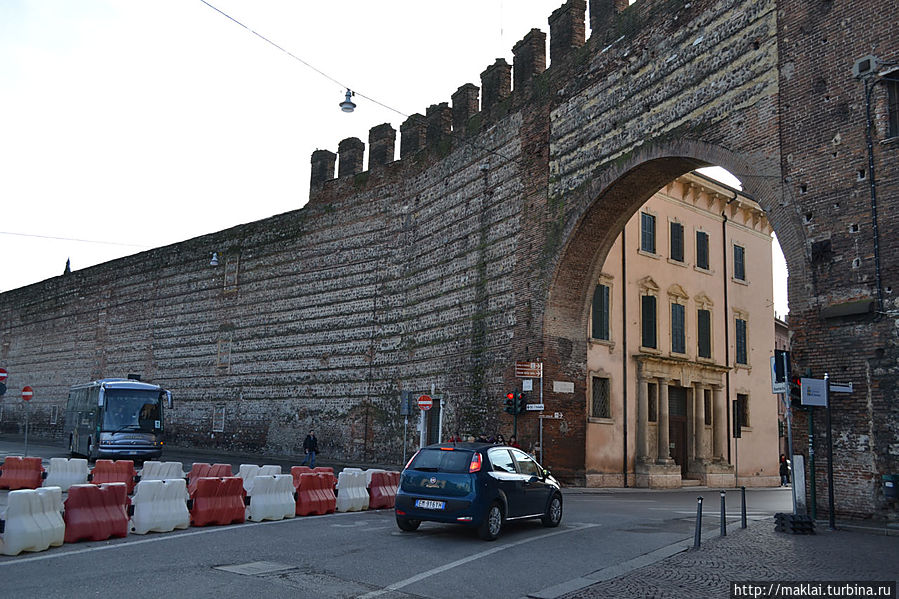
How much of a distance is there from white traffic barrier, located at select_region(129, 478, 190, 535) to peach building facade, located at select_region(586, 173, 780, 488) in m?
15.1

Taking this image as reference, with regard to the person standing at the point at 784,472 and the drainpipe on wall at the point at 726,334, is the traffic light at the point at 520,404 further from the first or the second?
the person standing at the point at 784,472

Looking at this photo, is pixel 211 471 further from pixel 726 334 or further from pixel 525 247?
pixel 726 334

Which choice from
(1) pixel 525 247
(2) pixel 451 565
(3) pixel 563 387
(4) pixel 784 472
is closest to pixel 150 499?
(2) pixel 451 565

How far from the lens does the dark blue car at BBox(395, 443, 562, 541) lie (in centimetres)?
1118

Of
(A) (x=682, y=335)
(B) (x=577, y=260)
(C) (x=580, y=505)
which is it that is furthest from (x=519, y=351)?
(A) (x=682, y=335)

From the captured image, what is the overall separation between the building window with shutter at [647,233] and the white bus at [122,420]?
1704cm

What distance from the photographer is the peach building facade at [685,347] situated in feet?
85.4

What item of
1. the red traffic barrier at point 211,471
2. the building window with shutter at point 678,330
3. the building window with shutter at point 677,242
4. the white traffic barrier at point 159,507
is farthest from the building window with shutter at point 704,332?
the white traffic barrier at point 159,507

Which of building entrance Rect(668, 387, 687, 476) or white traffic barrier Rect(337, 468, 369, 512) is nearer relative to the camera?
white traffic barrier Rect(337, 468, 369, 512)

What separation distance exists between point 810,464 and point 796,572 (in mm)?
5232

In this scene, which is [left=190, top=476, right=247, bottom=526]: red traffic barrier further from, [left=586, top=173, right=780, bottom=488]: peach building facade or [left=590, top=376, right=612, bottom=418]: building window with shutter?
[left=590, top=376, right=612, bottom=418]: building window with shutter

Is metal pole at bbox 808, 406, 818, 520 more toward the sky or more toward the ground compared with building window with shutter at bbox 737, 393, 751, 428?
more toward the ground

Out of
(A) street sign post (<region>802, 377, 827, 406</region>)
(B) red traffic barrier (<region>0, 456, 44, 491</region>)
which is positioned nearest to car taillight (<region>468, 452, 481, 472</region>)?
(A) street sign post (<region>802, 377, 827, 406</region>)

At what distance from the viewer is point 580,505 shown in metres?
17.2
